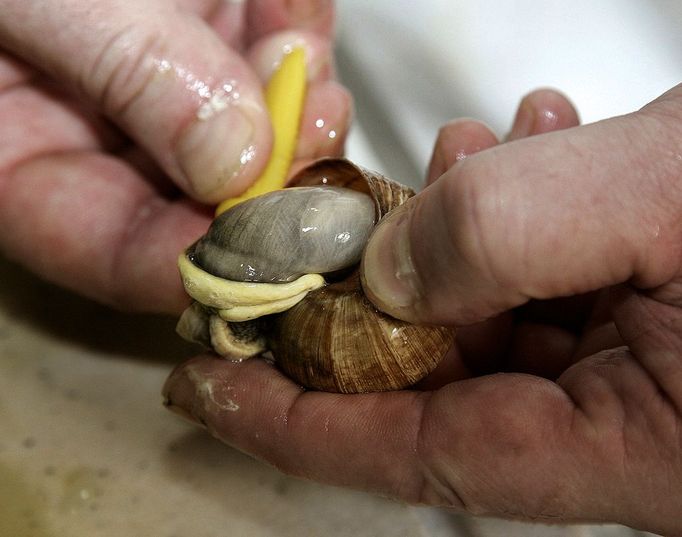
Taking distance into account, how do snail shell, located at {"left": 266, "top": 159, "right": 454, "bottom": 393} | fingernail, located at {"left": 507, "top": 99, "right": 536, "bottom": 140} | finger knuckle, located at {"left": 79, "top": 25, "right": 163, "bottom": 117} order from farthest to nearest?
fingernail, located at {"left": 507, "top": 99, "right": 536, "bottom": 140} → finger knuckle, located at {"left": 79, "top": 25, "right": 163, "bottom": 117} → snail shell, located at {"left": 266, "top": 159, "right": 454, "bottom": 393}

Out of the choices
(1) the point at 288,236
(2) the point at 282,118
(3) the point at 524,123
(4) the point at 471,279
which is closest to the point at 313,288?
(1) the point at 288,236

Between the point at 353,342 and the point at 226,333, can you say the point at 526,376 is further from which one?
the point at 226,333

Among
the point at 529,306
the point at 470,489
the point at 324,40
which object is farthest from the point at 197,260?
the point at 324,40

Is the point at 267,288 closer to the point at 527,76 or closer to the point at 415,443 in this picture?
the point at 415,443

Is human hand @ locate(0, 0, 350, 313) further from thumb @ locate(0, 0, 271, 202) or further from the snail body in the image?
the snail body

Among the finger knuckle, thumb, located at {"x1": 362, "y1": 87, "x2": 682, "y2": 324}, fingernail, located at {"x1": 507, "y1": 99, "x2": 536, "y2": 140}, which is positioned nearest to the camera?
thumb, located at {"x1": 362, "y1": 87, "x2": 682, "y2": 324}

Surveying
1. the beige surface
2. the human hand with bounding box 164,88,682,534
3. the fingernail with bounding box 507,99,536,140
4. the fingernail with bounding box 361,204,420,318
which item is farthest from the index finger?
the fingernail with bounding box 507,99,536,140
